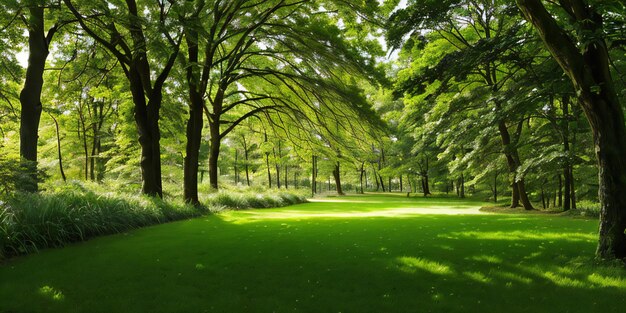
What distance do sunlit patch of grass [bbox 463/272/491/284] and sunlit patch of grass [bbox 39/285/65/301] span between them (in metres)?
4.72

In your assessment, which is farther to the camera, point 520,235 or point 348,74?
point 348,74

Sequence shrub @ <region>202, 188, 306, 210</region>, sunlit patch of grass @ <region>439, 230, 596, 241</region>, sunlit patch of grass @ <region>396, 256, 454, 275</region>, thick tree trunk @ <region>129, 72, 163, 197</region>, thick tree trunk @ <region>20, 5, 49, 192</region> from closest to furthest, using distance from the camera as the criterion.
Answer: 1. sunlit patch of grass @ <region>396, 256, 454, 275</region>
2. sunlit patch of grass @ <region>439, 230, 596, 241</region>
3. thick tree trunk @ <region>20, 5, 49, 192</region>
4. thick tree trunk @ <region>129, 72, 163, 197</region>
5. shrub @ <region>202, 188, 306, 210</region>

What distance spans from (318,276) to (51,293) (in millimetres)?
3077

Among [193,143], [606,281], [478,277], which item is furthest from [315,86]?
[606,281]

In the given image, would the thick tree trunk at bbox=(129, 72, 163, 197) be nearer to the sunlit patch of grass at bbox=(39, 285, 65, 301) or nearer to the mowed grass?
the mowed grass

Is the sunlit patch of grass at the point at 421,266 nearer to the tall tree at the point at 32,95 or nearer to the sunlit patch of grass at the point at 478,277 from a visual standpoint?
the sunlit patch of grass at the point at 478,277

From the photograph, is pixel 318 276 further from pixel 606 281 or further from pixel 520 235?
pixel 520 235

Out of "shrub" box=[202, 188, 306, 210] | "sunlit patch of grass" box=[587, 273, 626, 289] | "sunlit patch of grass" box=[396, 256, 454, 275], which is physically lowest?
"sunlit patch of grass" box=[587, 273, 626, 289]

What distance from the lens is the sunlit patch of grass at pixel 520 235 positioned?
22.1 feet

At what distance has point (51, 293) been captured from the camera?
4129mm

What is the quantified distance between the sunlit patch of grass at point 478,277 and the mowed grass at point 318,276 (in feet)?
0.04

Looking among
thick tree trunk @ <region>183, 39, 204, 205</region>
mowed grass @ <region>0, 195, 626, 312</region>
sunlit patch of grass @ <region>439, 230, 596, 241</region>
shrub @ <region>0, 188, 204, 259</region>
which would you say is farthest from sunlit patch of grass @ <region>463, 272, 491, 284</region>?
thick tree trunk @ <region>183, 39, 204, 205</region>

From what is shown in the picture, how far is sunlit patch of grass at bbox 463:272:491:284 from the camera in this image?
4371 mm

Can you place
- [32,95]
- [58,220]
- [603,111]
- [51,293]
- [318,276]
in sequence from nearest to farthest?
[51,293] < [318,276] < [603,111] < [58,220] < [32,95]
